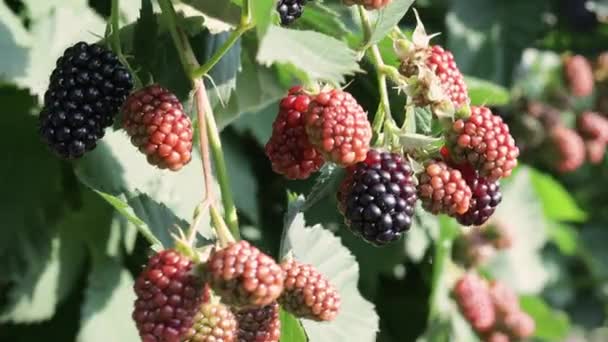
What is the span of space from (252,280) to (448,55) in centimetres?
38

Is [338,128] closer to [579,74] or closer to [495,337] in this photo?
[495,337]

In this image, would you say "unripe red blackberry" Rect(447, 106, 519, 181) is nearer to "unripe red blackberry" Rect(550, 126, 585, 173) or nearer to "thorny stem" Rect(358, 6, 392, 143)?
"thorny stem" Rect(358, 6, 392, 143)

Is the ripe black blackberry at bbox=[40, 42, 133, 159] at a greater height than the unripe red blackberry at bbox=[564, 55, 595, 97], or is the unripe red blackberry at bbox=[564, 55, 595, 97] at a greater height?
the ripe black blackberry at bbox=[40, 42, 133, 159]

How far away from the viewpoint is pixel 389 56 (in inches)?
47.5

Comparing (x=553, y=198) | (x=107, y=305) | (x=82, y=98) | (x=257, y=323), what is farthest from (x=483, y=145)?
(x=553, y=198)

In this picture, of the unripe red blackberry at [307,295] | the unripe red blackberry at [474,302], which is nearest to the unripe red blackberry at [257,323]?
the unripe red blackberry at [307,295]

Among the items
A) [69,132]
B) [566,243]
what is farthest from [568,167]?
[69,132]

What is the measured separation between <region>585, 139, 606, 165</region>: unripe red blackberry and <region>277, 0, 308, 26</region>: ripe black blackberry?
192 cm

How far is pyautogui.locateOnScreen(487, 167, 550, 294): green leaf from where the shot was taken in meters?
2.51

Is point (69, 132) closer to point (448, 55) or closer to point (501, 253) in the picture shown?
point (448, 55)

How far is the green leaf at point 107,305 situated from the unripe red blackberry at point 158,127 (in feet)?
2.03

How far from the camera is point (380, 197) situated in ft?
3.30

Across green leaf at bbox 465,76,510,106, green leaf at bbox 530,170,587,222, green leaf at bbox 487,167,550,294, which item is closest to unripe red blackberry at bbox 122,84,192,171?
green leaf at bbox 465,76,510,106

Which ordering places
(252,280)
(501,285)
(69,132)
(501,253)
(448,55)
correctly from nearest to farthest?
(252,280) < (69,132) < (448,55) < (501,285) < (501,253)
